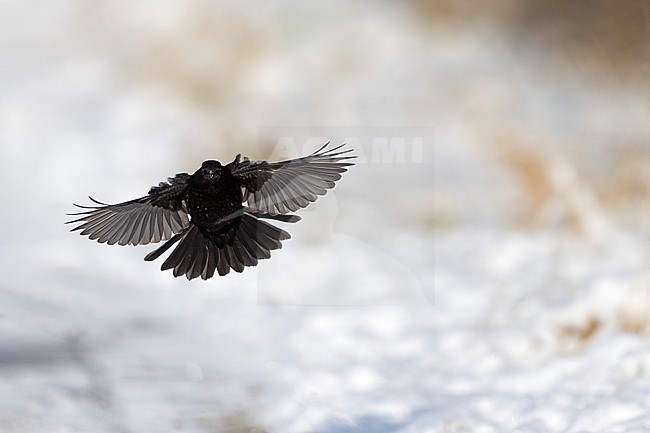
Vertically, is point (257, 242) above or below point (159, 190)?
below

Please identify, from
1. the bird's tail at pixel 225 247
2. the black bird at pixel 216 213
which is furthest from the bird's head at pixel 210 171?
the bird's tail at pixel 225 247

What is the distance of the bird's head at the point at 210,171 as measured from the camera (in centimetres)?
498

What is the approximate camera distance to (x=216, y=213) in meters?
5.22

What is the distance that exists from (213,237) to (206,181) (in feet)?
1.56

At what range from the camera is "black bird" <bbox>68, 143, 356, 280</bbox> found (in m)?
5.05

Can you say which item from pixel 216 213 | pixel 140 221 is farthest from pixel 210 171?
pixel 140 221

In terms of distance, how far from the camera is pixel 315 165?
16.4ft

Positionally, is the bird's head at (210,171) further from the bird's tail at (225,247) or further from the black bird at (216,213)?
the bird's tail at (225,247)

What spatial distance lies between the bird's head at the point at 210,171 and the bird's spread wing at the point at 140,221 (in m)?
0.28

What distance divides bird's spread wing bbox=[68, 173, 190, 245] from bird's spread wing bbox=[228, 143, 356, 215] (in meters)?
0.53

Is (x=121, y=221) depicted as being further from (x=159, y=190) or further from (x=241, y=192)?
(x=241, y=192)

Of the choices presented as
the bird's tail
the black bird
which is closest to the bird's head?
the black bird

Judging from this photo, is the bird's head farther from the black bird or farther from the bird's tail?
the bird's tail

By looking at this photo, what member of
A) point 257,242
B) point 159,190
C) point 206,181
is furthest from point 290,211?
point 159,190
